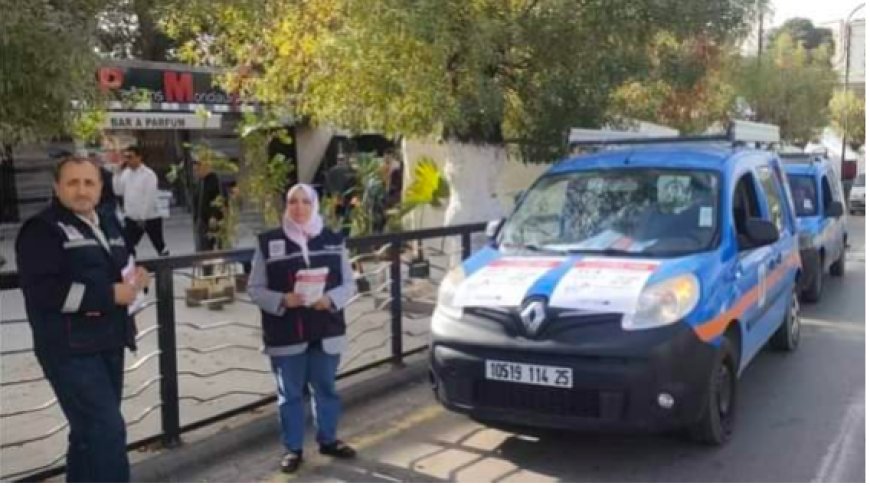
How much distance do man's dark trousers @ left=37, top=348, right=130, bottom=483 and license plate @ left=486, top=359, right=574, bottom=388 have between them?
75.1 inches

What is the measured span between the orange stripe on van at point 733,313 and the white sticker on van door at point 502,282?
0.89 metres

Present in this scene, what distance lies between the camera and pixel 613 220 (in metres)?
5.76

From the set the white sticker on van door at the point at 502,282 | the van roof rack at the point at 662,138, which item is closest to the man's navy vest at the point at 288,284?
the white sticker on van door at the point at 502,282

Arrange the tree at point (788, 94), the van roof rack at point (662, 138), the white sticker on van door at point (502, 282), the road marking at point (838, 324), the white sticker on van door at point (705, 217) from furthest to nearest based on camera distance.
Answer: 1. the tree at point (788, 94)
2. the road marking at point (838, 324)
3. the van roof rack at point (662, 138)
4. the white sticker on van door at point (705, 217)
5. the white sticker on van door at point (502, 282)

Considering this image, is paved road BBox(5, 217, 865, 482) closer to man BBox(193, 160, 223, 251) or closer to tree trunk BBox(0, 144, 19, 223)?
man BBox(193, 160, 223, 251)

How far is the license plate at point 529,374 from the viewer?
15.3 feet

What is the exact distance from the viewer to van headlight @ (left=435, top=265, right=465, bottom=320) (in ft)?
16.8

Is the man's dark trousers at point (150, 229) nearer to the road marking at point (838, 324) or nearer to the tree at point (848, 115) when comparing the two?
the road marking at point (838, 324)

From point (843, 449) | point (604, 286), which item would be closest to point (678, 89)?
point (843, 449)

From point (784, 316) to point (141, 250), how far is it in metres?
11.0

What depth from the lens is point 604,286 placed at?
191 inches

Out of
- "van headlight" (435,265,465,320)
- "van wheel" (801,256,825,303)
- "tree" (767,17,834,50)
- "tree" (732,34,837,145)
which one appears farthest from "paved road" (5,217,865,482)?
"tree" (767,17,834,50)

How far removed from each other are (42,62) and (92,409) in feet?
4.68

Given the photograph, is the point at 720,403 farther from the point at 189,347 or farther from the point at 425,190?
the point at 425,190
